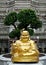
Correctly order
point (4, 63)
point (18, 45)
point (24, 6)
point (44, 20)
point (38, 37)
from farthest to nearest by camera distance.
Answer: point (24, 6), point (44, 20), point (38, 37), point (4, 63), point (18, 45)

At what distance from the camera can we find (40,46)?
20453 mm

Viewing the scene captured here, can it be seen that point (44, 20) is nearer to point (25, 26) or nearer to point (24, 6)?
point (24, 6)

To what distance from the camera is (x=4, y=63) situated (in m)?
13.9

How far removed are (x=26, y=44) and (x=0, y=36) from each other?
8.19m

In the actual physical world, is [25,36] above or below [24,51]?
above

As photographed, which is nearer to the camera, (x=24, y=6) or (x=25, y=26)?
(x=25, y=26)

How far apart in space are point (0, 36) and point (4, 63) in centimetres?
661

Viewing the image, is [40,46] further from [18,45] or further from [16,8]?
[18,45]

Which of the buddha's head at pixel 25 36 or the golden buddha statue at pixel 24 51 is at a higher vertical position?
the buddha's head at pixel 25 36

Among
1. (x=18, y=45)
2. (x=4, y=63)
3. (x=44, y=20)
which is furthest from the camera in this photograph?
(x=44, y=20)

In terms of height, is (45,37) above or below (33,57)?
below

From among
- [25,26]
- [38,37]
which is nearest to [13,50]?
[25,26]

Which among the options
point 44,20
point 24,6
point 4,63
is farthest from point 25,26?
point 24,6

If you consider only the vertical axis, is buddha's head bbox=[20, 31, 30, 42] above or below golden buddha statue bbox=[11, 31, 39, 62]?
above
